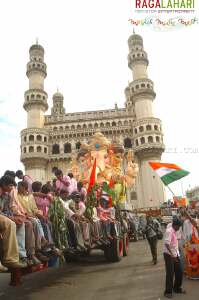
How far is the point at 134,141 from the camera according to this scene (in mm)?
49406

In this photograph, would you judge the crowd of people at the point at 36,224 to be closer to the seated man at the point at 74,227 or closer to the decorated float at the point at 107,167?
the seated man at the point at 74,227

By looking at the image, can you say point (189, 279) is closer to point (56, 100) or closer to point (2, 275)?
point (2, 275)

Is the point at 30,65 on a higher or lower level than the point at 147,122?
higher

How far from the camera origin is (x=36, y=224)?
5.41m

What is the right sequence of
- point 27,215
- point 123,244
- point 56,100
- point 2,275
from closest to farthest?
point 27,215 < point 2,275 < point 123,244 < point 56,100

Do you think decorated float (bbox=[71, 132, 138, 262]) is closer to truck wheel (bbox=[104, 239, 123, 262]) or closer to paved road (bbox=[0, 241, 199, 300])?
truck wheel (bbox=[104, 239, 123, 262])

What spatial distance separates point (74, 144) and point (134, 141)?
10.0 m

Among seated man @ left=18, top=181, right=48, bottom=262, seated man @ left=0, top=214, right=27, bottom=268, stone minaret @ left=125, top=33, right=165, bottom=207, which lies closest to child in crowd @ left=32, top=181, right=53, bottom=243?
seated man @ left=18, top=181, right=48, bottom=262

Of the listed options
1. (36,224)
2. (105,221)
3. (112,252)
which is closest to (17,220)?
(36,224)

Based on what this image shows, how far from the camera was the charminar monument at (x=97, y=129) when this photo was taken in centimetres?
4688

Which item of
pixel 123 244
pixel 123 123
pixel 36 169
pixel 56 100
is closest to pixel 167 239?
pixel 123 244

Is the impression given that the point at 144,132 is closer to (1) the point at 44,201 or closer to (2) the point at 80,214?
(2) the point at 80,214

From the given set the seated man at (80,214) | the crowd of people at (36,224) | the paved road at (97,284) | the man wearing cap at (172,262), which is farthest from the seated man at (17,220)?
the man wearing cap at (172,262)

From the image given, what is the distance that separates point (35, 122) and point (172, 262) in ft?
152
